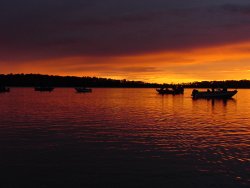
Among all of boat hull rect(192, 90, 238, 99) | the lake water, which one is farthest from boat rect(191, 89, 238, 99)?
the lake water

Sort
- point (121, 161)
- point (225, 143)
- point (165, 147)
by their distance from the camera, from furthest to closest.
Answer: point (225, 143) < point (165, 147) < point (121, 161)

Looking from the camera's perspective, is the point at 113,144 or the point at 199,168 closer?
the point at 199,168

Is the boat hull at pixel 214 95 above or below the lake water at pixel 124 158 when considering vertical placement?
above

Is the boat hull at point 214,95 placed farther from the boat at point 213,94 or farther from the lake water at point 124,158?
the lake water at point 124,158

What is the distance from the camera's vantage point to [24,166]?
65.0 feet

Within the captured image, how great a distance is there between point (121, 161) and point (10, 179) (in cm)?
665

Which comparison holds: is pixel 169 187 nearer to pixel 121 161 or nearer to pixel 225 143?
pixel 121 161

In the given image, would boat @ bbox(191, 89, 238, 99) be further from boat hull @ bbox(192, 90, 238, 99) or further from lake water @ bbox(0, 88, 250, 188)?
lake water @ bbox(0, 88, 250, 188)

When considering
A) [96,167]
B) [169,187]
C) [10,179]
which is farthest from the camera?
[96,167]

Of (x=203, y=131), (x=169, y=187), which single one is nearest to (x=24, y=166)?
(x=169, y=187)

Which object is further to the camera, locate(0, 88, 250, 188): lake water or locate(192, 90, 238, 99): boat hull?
locate(192, 90, 238, 99): boat hull

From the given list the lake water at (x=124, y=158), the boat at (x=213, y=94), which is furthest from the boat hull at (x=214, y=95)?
the lake water at (x=124, y=158)

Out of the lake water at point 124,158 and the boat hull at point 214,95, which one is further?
the boat hull at point 214,95

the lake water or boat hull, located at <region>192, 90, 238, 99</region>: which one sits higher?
boat hull, located at <region>192, 90, 238, 99</region>
